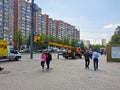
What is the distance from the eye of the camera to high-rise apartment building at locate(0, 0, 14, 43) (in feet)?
373

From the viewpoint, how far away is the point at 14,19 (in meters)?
125

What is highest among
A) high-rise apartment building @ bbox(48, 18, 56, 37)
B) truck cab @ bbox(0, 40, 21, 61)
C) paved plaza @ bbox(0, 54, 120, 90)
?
high-rise apartment building @ bbox(48, 18, 56, 37)

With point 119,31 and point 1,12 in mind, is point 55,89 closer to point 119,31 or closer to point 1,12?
point 119,31

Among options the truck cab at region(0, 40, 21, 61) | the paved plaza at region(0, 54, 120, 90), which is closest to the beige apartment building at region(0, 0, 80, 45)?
the truck cab at region(0, 40, 21, 61)

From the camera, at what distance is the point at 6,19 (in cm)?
11712

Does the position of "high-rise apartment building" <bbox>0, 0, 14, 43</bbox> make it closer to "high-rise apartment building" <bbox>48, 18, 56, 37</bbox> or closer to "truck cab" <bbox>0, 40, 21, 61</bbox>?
"high-rise apartment building" <bbox>48, 18, 56, 37</bbox>

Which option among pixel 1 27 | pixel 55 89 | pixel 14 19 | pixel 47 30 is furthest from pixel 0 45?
pixel 47 30

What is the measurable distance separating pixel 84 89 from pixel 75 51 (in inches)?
1282

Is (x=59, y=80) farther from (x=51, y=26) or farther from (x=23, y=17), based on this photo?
(x=51, y=26)

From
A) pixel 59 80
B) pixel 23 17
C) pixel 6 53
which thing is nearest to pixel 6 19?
pixel 23 17

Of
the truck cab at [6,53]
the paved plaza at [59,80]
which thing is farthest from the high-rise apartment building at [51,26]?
the paved plaza at [59,80]

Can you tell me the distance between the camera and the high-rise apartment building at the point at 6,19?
373 feet

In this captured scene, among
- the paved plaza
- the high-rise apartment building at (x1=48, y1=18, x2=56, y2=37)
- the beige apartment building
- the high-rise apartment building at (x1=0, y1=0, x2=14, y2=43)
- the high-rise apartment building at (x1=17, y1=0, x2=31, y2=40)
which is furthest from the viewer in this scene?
the high-rise apartment building at (x1=48, y1=18, x2=56, y2=37)

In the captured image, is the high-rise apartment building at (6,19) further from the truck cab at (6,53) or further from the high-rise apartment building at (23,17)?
the truck cab at (6,53)
